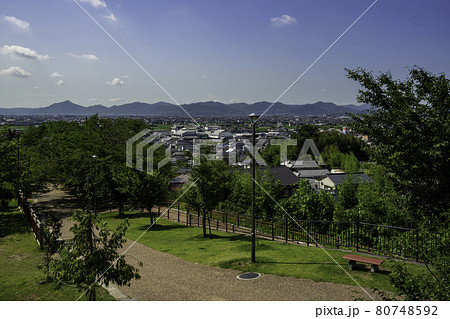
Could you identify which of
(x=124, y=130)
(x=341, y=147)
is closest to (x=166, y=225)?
(x=124, y=130)

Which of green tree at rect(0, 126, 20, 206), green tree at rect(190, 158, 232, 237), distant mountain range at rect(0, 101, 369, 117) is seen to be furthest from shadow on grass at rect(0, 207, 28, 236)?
distant mountain range at rect(0, 101, 369, 117)

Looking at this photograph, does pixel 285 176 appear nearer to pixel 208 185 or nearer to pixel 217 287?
pixel 208 185

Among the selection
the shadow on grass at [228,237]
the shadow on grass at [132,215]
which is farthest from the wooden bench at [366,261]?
the shadow on grass at [132,215]

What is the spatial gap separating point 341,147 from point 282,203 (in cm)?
6466

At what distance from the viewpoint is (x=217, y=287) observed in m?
9.13

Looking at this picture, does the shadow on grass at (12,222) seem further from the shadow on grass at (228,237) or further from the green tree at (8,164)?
the shadow on grass at (228,237)

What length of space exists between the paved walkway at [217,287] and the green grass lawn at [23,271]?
4.25ft

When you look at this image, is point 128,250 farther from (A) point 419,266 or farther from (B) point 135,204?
(A) point 419,266

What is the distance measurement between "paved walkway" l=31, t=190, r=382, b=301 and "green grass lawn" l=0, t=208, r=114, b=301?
1.29 m

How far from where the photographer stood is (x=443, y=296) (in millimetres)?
4594

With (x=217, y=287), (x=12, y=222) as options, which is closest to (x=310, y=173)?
(x=12, y=222)

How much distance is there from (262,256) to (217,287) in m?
3.38

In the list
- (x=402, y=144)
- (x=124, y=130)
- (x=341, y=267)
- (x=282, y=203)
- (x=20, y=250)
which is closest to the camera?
(x=402, y=144)

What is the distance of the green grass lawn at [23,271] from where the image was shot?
8.60m
